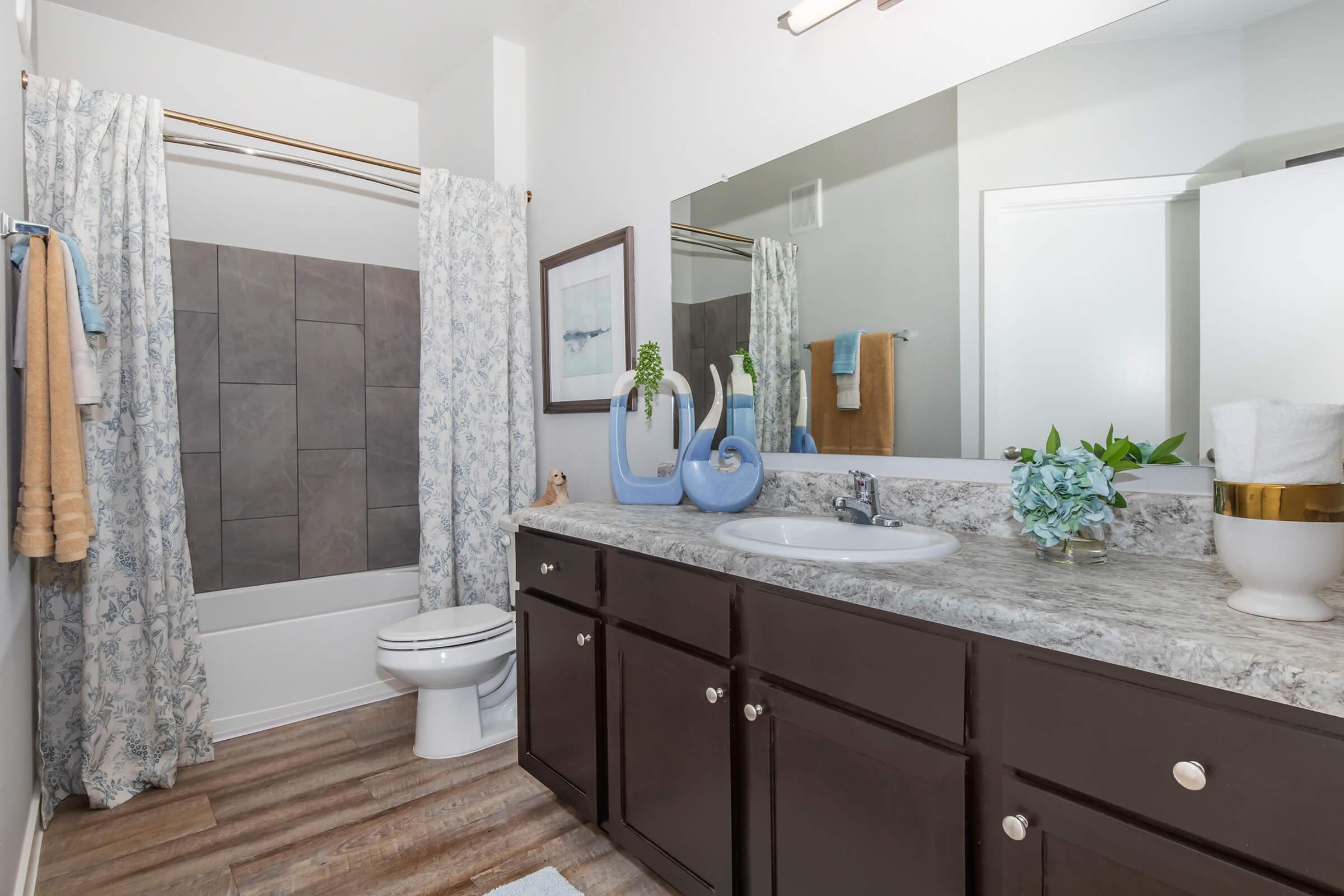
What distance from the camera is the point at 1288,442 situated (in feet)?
2.65

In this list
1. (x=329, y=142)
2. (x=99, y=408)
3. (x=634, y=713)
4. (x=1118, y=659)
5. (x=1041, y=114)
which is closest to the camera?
(x=1118, y=659)

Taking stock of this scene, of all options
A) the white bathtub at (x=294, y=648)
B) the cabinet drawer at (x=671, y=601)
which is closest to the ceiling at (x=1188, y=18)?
the cabinet drawer at (x=671, y=601)

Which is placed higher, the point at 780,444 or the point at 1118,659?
the point at 780,444

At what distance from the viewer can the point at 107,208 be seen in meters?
2.14

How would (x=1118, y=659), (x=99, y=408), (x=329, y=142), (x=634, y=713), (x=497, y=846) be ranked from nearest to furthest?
(x=1118, y=659)
(x=634, y=713)
(x=497, y=846)
(x=99, y=408)
(x=329, y=142)

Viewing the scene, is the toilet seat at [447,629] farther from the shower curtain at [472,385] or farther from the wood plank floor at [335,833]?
the wood plank floor at [335,833]

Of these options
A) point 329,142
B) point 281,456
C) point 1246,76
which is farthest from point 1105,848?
point 329,142

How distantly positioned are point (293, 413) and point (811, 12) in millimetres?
2582

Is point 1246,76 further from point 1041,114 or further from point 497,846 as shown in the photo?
point 497,846

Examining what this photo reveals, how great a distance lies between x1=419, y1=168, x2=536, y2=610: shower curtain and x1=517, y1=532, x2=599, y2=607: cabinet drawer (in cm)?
82

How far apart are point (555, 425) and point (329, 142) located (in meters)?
1.80

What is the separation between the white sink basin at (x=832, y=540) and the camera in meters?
1.15

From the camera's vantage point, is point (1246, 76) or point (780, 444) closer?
point (1246, 76)

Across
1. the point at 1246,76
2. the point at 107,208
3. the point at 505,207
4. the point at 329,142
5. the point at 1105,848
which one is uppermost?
the point at 329,142
